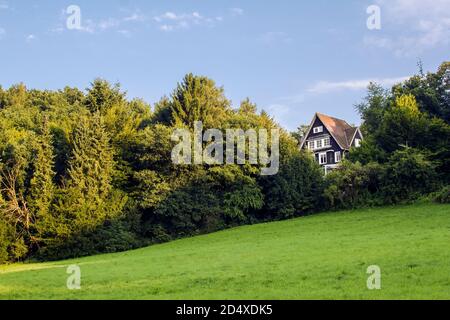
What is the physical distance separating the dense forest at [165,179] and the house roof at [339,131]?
20449 mm

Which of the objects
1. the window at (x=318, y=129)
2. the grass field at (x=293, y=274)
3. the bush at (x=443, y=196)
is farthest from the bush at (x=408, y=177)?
the window at (x=318, y=129)

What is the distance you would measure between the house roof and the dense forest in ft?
67.1

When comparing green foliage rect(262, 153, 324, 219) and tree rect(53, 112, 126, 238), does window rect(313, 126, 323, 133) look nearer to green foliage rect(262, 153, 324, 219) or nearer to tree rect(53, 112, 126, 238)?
green foliage rect(262, 153, 324, 219)

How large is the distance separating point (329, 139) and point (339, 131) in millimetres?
3259

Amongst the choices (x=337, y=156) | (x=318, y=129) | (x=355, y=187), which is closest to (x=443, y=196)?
(x=355, y=187)

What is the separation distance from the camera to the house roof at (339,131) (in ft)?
222

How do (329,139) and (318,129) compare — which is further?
(318,129)

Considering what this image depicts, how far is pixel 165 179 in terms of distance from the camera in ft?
133

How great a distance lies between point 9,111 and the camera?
58.2m

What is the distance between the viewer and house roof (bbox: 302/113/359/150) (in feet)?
222

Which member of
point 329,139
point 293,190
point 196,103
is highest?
point 196,103

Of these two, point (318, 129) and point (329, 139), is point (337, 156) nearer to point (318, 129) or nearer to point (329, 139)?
point (329, 139)
